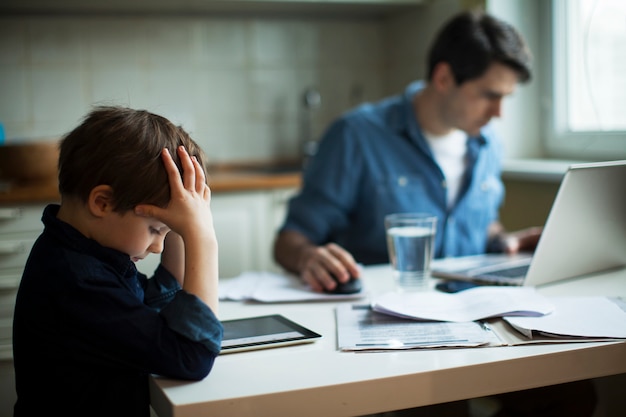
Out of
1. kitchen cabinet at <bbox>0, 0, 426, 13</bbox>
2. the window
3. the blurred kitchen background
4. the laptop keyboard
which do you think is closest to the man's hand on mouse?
the laptop keyboard

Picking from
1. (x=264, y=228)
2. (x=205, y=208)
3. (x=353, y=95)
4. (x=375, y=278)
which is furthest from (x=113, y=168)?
(x=353, y=95)

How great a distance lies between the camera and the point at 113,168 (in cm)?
86

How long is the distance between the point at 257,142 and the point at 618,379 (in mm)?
2117

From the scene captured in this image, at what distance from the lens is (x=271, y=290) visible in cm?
125

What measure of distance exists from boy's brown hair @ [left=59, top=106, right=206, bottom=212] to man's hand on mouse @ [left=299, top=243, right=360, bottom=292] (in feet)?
1.32

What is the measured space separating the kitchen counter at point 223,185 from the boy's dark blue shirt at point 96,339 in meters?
1.45

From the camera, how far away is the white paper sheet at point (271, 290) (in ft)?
3.89

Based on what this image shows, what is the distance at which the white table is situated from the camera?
0.75 meters

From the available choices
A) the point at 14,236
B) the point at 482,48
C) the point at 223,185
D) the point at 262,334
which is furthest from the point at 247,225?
the point at 262,334

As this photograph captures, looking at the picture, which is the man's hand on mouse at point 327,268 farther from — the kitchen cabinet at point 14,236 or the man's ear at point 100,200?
the kitchen cabinet at point 14,236

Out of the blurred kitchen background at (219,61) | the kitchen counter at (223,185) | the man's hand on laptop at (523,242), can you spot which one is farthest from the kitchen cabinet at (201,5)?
the man's hand on laptop at (523,242)

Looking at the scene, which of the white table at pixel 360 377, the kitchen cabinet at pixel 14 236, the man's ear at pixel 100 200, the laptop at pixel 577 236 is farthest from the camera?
the kitchen cabinet at pixel 14 236

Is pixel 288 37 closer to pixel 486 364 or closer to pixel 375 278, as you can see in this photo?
pixel 375 278

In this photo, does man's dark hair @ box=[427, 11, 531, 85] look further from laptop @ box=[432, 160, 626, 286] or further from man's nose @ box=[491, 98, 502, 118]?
laptop @ box=[432, 160, 626, 286]
